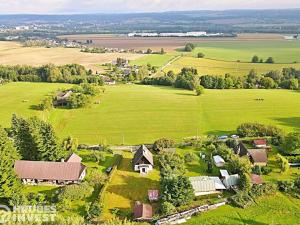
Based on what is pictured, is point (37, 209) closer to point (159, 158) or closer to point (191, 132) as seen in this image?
point (159, 158)

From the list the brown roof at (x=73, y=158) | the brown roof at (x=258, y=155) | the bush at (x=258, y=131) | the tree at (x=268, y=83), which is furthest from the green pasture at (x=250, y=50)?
the brown roof at (x=73, y=158)

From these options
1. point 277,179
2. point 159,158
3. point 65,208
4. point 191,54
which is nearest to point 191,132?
point 159,158

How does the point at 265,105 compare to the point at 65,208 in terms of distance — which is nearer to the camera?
the point at 65,208

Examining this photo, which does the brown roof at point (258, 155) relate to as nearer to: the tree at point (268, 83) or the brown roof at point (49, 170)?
the brown roof at point (49, 170)

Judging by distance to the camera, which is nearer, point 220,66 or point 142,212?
point 142,212

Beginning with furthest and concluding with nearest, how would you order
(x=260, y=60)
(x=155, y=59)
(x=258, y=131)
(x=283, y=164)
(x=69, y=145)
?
1. (x=155, y=59)
2. (x=260, y=60)
3. (x=258, y=131)
4. (x=69, y=145)
5. (x=283, y=164)

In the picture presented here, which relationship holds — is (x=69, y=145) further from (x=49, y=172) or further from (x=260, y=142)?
(x=260, y=142)

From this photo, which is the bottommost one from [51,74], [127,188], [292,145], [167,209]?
[127,188]

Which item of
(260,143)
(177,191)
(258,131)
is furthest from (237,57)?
(177,191)
